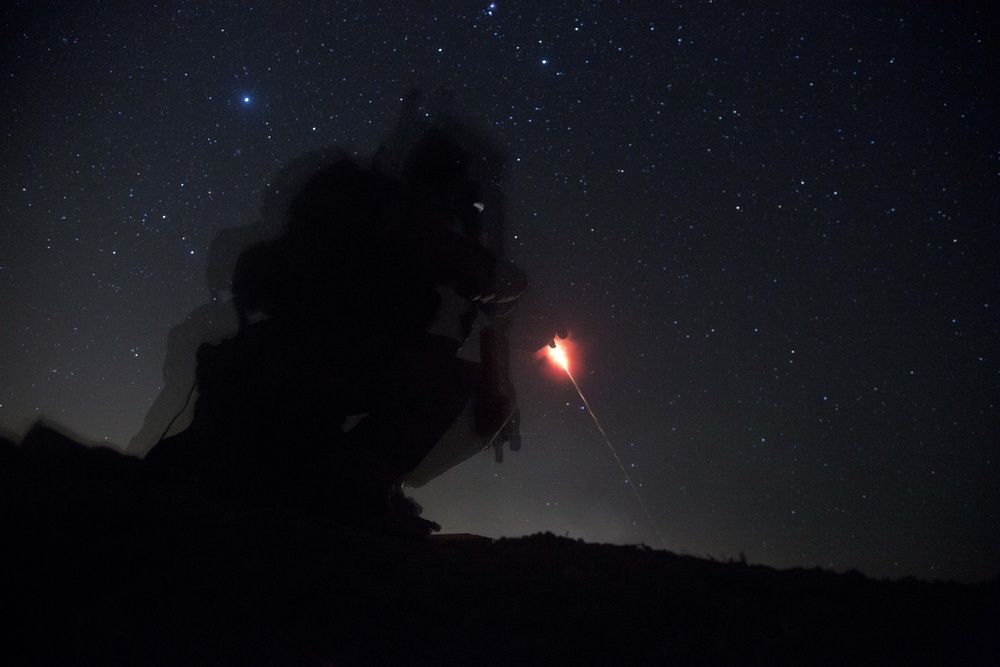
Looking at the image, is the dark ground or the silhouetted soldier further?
the silhouetted soldier

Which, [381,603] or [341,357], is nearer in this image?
[381,603]

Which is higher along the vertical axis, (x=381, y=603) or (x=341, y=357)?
(x=341, y=357)

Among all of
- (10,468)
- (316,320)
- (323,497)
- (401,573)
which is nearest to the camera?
(401,573)

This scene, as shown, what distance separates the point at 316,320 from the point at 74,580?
77.0 inches

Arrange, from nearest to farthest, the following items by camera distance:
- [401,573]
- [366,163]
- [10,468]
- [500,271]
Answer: [401,573] → [10,468] → [500,271] → [366,163]

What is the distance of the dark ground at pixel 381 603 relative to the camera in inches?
52.0

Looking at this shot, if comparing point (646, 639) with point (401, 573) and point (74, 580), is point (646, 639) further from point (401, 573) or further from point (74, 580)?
point (74, 580)

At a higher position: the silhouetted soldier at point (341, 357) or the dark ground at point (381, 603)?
the silhouetted soldier at point (341, 357)

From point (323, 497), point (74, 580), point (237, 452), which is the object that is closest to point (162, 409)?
point (237, 452)

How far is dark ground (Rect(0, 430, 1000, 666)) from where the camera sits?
1320 millimetres

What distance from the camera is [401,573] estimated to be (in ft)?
6.02

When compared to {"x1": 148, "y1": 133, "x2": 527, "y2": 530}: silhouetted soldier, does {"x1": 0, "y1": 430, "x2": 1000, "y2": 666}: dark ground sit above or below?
below

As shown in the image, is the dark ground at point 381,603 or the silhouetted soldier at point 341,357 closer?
the dark ground at point 381,603

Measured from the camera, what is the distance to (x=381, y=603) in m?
1.58
